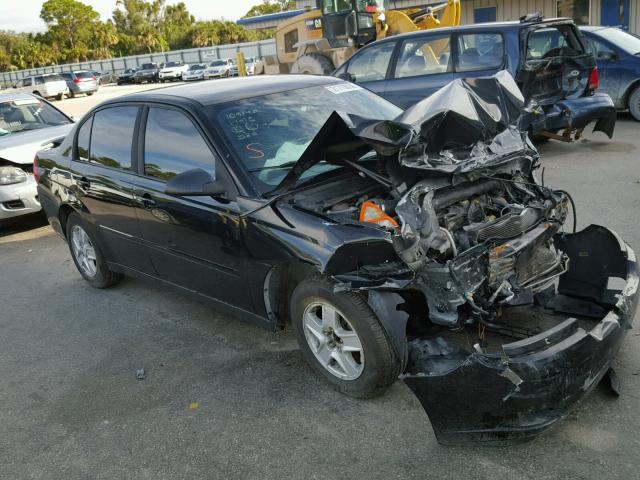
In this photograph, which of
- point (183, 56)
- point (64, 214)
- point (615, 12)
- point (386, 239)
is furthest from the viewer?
point (183, 56)

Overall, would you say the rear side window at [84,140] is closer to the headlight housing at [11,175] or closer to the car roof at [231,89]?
the car roof at [231,89]

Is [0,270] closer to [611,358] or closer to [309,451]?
[309,451]

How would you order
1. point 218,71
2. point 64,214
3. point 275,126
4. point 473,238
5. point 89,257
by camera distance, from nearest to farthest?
1. point 473,238
2. point 275,126
3. point 89,257
4. point 64,214
5. point 218,71

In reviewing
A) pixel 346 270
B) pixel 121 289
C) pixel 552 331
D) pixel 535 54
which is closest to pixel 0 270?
pixel 121 289

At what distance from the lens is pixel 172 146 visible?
4.21m

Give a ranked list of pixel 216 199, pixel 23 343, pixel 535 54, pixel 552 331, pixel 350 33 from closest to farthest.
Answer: pixel 552 331 < pixel 216 199 < pixel 23 343 < pixel 535 54 < pixel 350 33

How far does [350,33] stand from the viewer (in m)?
14.4

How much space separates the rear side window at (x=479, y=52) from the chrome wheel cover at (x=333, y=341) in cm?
623

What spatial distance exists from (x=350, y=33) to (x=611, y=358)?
1263 cm

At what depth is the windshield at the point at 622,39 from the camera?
1023 centimetres

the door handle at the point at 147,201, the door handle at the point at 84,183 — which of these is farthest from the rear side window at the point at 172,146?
the door handle at the point at 84,183

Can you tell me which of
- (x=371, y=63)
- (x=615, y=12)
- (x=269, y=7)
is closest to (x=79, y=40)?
(x=269, y=7)

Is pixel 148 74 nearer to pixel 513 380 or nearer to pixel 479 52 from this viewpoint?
pixel 479 52

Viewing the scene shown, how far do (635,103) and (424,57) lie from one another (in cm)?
389
